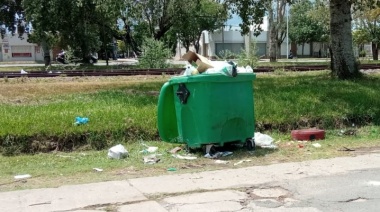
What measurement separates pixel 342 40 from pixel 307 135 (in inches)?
236

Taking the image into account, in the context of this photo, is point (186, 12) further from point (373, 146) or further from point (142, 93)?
point (373, 146)

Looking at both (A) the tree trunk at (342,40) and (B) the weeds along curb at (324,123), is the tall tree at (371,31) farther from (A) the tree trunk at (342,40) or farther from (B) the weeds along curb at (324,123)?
(B) the weeds along curb at (324,123)

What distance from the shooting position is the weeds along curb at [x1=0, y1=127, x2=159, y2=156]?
821 cm

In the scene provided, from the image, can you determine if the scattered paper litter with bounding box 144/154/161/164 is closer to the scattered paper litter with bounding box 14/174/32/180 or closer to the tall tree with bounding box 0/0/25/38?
the scattered paper litter with bounding box 14/174/32/180

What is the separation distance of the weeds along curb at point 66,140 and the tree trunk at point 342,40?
7.63 m

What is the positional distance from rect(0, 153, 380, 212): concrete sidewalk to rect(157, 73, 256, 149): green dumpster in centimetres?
89

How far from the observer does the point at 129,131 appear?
8.89m

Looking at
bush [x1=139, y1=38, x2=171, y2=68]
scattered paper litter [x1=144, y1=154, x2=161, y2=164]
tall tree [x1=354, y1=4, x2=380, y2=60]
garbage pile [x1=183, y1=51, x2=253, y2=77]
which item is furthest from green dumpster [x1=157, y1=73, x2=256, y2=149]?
tall tree [x1=354, y1=4, x2=380, y2=60]

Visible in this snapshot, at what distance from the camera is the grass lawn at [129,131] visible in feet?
23.4

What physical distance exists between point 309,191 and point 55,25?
26737 mm

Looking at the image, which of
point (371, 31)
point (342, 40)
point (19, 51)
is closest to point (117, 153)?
point (342, 40)

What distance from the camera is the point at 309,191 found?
5805mm

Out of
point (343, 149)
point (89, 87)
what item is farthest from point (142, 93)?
point (343, 149)

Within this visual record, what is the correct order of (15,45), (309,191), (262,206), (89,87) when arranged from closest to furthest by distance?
(262,206) → (309,191) → (89,87) → (15,45)
